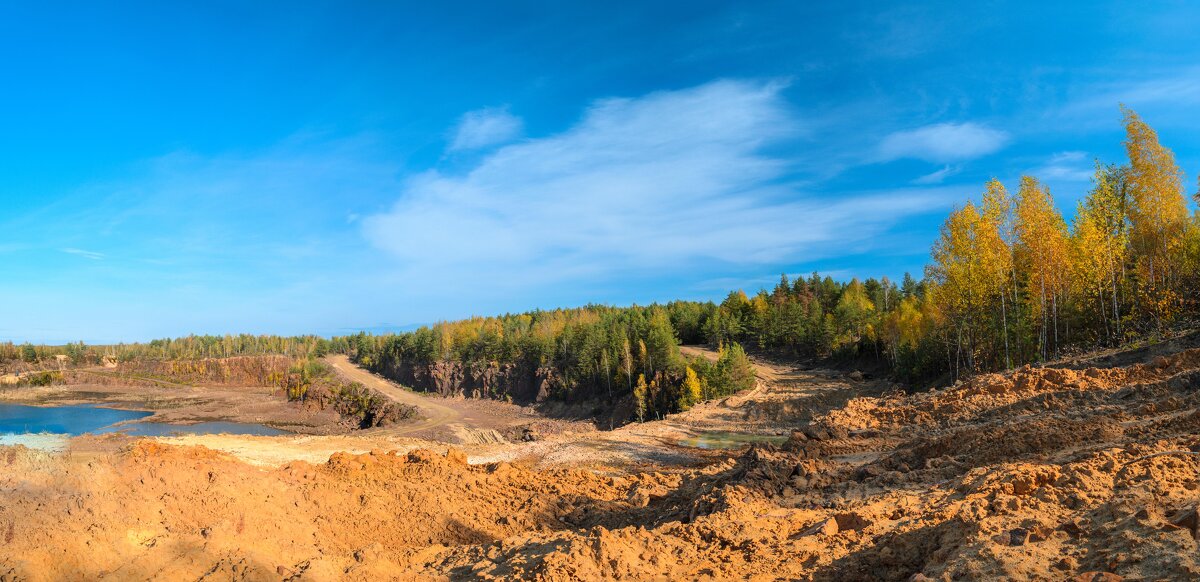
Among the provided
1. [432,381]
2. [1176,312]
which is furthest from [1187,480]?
[432,381]

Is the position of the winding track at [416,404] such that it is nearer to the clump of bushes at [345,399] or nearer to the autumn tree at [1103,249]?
the clump of bushes at [345,399]

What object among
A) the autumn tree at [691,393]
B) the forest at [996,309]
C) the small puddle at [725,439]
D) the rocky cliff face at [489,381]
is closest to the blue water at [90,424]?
the rocky cliff face at [489,381]

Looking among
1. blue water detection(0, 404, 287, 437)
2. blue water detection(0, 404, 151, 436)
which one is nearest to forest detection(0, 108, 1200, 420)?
blue water detection(0, 404, 287, 437)

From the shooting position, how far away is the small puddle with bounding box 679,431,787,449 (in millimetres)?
26106

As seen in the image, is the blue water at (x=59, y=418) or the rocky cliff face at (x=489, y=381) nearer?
the blue water at (x=59, y=418)

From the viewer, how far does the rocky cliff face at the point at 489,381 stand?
64938 mm

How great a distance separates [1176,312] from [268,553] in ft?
106

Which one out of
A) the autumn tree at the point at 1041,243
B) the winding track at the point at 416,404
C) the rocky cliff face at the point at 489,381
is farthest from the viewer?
the rocky cliff face at the point at 489,381

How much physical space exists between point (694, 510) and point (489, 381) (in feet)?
211

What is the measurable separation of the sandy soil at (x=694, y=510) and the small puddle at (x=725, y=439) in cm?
916

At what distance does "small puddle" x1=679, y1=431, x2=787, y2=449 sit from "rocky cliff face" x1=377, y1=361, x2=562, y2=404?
34414 millimetres

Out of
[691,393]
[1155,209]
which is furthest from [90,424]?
[1155,209]

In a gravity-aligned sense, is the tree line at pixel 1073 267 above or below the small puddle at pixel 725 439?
above

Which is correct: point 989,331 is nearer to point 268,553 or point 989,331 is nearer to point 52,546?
point 268,553
